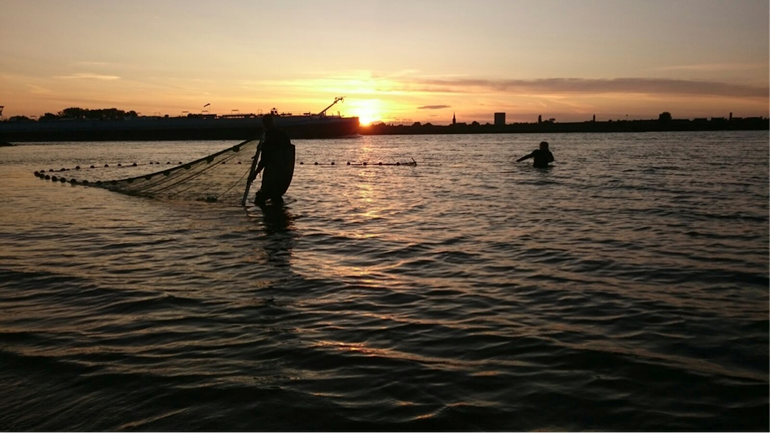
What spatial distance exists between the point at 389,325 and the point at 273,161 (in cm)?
1185

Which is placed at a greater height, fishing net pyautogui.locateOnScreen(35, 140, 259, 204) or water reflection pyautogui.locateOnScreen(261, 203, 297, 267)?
fishing net pyautogui.locateOnScreen(35, 140, 259, 204)

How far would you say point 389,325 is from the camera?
6574 mm

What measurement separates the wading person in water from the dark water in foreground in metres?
3.30

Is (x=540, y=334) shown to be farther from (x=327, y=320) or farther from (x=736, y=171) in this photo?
(x=736, y=171)

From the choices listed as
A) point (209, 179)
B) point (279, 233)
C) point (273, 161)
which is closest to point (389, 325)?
point (279, 233)

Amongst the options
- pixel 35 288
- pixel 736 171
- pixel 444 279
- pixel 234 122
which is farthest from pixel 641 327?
pixel 234 122

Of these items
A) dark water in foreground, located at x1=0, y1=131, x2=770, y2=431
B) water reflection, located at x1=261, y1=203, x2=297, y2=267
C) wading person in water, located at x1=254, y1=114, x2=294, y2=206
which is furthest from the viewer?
wading person in water, located at x1=254, y1=114, x2=294, y2=206

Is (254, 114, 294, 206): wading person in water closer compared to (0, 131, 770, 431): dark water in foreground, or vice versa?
(0, 131, 770, 431): dark water in foreground

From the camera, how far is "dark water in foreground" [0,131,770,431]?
4457mm

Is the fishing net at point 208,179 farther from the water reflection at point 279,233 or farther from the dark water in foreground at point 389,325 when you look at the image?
the dark water in foreground at point 389,325

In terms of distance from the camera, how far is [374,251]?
11.1m

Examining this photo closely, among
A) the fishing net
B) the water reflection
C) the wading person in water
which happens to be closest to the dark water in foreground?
the water reflection

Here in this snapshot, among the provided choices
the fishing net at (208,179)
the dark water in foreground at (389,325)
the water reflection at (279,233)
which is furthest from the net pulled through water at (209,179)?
the dark water in foreground at (389,325)

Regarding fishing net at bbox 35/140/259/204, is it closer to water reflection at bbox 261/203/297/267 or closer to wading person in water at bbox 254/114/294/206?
wading person in water at bbox 254/114/294/206
